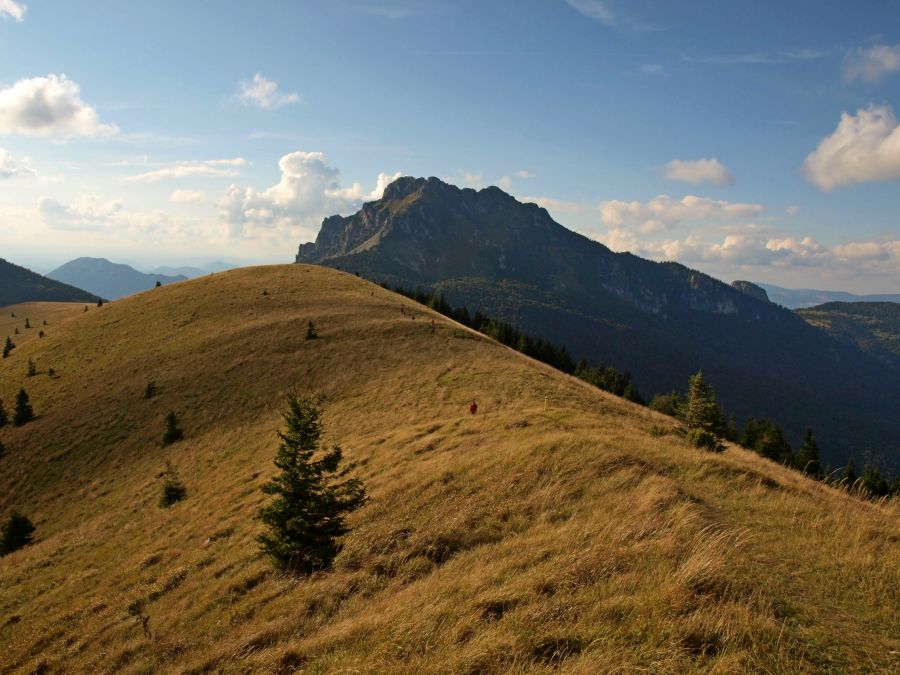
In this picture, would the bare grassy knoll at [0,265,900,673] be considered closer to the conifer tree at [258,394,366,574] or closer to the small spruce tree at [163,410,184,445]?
the conifer tree at [258,394,366,574]

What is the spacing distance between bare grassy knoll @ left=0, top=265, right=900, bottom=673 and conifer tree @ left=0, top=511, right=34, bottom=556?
2.93 feet

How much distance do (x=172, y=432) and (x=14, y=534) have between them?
37.1 ft

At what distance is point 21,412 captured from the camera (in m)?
42.8

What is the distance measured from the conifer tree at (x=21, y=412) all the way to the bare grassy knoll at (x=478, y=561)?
12.0 meters

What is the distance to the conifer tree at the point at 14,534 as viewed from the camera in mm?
25094

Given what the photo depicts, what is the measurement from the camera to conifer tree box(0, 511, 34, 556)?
25.1m

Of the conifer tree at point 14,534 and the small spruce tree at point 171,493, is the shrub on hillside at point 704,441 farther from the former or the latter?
the conifer tree at point 14,534

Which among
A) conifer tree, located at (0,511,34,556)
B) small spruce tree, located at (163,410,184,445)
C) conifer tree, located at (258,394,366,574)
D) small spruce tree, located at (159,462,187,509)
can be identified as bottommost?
conifer tree, located at (0,511,34,556)

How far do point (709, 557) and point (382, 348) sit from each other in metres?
42.1

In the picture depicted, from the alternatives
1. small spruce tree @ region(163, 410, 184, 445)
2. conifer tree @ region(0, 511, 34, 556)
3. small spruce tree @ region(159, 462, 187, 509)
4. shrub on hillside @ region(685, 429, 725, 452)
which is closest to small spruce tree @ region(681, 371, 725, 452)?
shrub on hillside @ region(685, 429, 725, 452)

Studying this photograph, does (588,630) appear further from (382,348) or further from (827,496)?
(382,348)

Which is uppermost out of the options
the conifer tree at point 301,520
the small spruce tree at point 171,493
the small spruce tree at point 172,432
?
the conifer tree at point 301,520

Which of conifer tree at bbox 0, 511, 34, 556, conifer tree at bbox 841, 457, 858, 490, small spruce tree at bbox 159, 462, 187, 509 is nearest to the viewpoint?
conifer tree at bbox 841, 457, 858, 490

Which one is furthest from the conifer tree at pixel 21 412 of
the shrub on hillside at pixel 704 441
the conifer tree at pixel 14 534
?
the shrub on hillside at pixel 704 441
